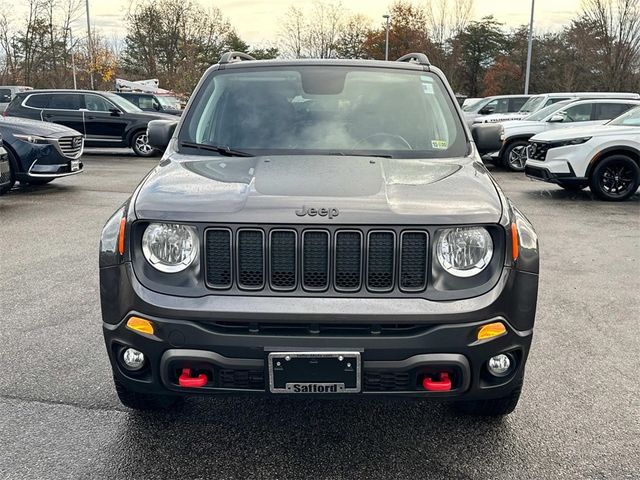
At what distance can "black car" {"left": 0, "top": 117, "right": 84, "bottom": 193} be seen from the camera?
Answer: 10.4 meters

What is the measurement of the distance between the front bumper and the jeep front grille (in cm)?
8

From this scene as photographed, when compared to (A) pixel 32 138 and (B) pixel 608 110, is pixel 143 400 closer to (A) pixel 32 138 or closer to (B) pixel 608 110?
(A) pixel 32 138

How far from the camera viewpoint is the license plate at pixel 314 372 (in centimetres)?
251

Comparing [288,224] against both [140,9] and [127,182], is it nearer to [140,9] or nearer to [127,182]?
[127,182]

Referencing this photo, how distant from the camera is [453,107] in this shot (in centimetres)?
394

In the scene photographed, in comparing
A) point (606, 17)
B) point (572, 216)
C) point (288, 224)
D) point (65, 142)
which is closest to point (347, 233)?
point (288, 224)

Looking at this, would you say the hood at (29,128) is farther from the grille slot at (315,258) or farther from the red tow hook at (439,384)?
the red tow hook at (439,384)

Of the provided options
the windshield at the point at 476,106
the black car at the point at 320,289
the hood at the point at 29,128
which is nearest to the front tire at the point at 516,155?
the windshield at the point at 476,106

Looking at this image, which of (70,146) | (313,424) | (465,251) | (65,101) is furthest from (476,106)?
(465,251)

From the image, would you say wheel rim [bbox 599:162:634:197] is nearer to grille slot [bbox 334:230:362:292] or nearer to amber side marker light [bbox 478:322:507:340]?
amber side marker light [bbox 478:322:507:340]

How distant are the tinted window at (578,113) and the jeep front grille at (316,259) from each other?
504 inches

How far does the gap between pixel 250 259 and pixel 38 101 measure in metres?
16.2

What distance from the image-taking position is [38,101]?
54.9ft

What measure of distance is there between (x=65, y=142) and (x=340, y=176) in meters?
9.16
